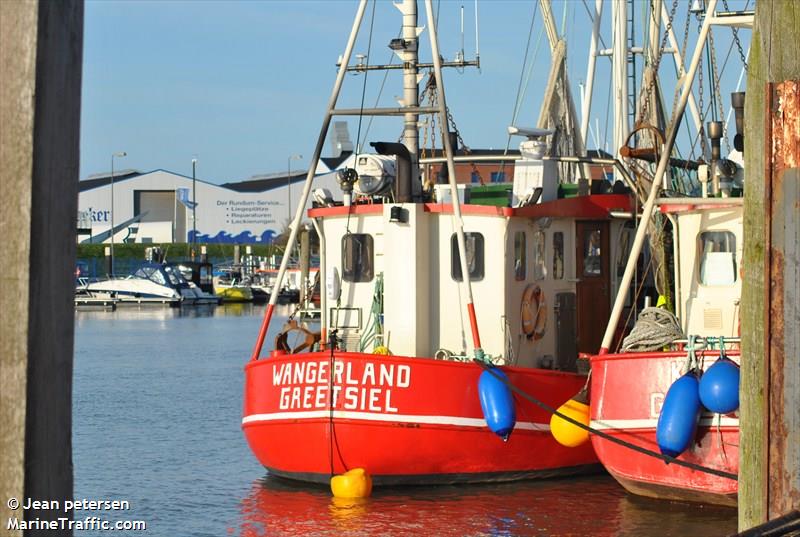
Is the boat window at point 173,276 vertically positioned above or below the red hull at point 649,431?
above

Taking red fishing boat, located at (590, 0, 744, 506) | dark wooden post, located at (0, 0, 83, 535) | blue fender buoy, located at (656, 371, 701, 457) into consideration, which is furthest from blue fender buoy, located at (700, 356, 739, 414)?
dark wooden post, located at (0, 0, 83, 535)

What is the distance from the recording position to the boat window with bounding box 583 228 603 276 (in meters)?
16.7

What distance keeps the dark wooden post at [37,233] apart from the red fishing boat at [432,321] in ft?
31.4

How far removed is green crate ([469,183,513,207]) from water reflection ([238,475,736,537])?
169 inches

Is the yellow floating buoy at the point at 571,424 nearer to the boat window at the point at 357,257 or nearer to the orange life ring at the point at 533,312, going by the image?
the orange life ring at the point at 533,312

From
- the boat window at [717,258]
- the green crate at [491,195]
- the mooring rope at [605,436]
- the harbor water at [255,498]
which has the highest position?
the green crate at [491,195]

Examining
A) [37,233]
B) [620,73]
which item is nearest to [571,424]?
[37,233]

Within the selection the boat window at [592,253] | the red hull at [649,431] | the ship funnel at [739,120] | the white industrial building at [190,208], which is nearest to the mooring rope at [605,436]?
the red hull at [649,431]

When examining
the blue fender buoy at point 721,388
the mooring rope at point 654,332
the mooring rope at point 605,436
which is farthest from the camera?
the mooring rope at point 654,332

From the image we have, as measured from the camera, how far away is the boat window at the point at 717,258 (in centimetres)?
1388

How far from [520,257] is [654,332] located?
265cm

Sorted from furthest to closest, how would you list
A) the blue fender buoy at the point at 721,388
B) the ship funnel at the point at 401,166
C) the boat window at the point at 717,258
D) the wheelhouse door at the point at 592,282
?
the wheelhouse door at the point at 592,282 → the ship funnel at the point at 401,166 → the boat window at the point at 717,258 → the blue fender buoy at the point at 721,388

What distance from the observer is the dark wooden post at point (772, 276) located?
6.42m

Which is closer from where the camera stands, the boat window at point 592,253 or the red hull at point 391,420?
the red hull at point 391,420
